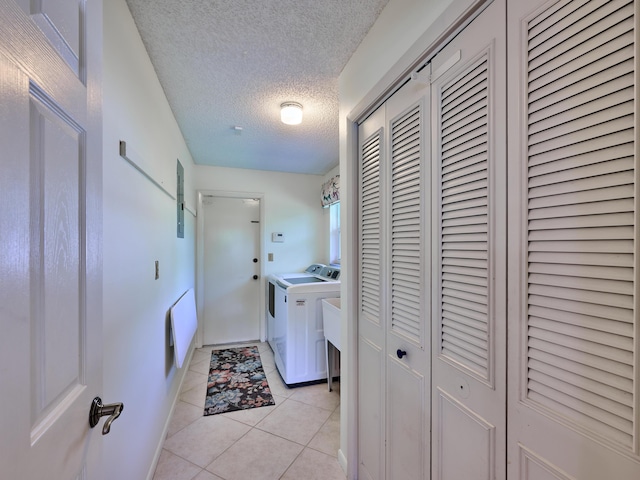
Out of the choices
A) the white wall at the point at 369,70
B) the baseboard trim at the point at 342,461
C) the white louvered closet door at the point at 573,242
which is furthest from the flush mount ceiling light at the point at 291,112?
the baseboard trim at the point at 342,461

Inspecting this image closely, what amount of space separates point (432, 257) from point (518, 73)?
0.55 metres

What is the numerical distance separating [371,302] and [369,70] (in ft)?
3.67

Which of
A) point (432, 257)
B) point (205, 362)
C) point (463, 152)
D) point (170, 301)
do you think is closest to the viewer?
point (463, 152)

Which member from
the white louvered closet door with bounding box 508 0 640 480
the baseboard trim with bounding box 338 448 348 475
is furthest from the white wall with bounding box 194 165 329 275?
the white louvered closet door with bounding box 508 0 640 480

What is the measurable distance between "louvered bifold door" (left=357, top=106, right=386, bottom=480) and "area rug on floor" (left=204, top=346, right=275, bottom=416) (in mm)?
1179

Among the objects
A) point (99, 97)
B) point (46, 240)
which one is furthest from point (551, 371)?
point (99, 97)

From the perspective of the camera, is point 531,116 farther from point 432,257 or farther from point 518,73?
point 432,257

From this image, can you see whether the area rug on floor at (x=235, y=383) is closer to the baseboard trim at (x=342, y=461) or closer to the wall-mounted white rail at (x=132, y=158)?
the baseboard trim at (x=342, y=461)

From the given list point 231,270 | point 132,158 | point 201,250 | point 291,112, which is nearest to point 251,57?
point 291,112

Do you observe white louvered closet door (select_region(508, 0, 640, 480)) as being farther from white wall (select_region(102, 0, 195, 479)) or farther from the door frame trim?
the door frame trim

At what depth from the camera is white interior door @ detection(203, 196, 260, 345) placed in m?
3.61

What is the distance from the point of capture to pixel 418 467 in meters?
1.01

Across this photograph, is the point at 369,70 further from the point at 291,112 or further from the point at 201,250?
the point at 201,250

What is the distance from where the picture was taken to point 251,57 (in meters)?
1.52
